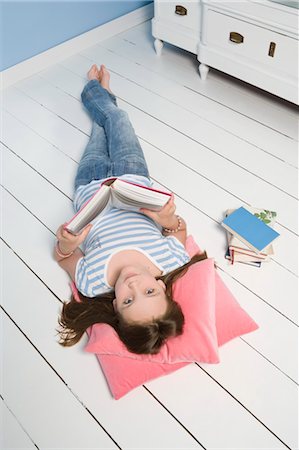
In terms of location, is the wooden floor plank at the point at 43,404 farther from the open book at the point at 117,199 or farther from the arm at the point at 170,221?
the arm at the point at 170,221

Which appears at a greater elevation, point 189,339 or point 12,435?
point 189,339

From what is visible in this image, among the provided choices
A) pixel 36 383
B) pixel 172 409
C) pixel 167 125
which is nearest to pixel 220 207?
pixel 167 125

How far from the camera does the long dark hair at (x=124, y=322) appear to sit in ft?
3.92

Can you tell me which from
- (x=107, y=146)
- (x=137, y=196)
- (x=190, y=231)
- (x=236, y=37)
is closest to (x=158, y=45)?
(x=236, y=37)

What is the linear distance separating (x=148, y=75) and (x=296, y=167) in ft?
3.17

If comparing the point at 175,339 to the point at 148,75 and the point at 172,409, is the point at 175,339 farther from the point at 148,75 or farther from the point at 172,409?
the point at 148,75

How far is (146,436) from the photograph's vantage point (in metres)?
1.19

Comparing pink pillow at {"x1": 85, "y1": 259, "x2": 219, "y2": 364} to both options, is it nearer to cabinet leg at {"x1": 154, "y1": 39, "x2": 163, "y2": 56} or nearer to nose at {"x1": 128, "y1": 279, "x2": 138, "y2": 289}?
nose at {"x1": 128, "y1": 279, "x2": 138, "y2": 289}

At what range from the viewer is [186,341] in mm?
1243

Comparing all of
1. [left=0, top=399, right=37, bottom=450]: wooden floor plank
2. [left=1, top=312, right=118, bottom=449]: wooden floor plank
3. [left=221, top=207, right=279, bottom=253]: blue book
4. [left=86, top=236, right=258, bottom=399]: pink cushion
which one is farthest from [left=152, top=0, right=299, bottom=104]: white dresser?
[left=0, top=399, right=37, bottom=450]: wooden floor plank

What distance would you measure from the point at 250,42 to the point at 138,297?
1302 mm

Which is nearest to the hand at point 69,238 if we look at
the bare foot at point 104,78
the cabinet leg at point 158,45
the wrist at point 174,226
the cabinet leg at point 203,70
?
the wrist at point 174,226

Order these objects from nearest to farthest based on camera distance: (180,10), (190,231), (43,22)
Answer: (190,231), (180,10), (43,22)

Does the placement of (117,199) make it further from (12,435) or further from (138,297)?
(12,435)
